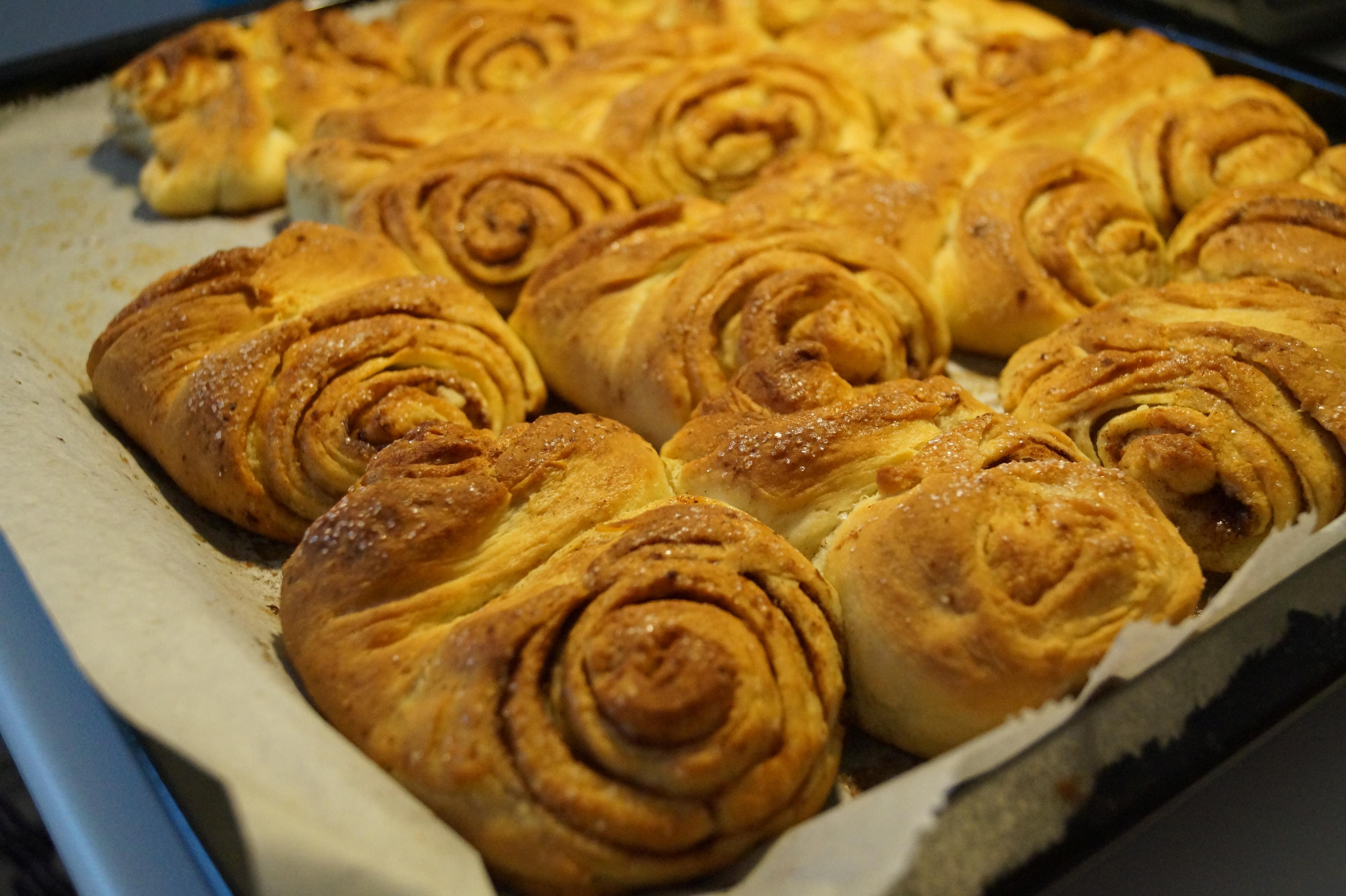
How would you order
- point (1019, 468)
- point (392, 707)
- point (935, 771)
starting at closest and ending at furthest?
point (935, 771)
point (392, 707)
point (1019, 468)

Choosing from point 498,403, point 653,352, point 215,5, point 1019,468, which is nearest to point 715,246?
point 653,352

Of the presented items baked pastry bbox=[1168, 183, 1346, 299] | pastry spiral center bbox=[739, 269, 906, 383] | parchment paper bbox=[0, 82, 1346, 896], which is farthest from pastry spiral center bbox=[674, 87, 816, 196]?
baked pastry bbox=[1168, 183, 1346, 299]

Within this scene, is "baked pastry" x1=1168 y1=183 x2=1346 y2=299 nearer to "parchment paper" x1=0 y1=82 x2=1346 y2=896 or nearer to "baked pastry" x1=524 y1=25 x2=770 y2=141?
"parchment paper" x1=0 y1=82 x2=1346 y2=896

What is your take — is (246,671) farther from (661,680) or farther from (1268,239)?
(1268,239)

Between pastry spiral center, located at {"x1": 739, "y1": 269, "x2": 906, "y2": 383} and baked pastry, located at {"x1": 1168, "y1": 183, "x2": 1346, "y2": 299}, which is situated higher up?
baked pastry, located at {"x1": 1168, "y1": 183, "x2": 1346, "y2": 299}

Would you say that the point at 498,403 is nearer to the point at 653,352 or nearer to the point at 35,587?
the point at 653,352
